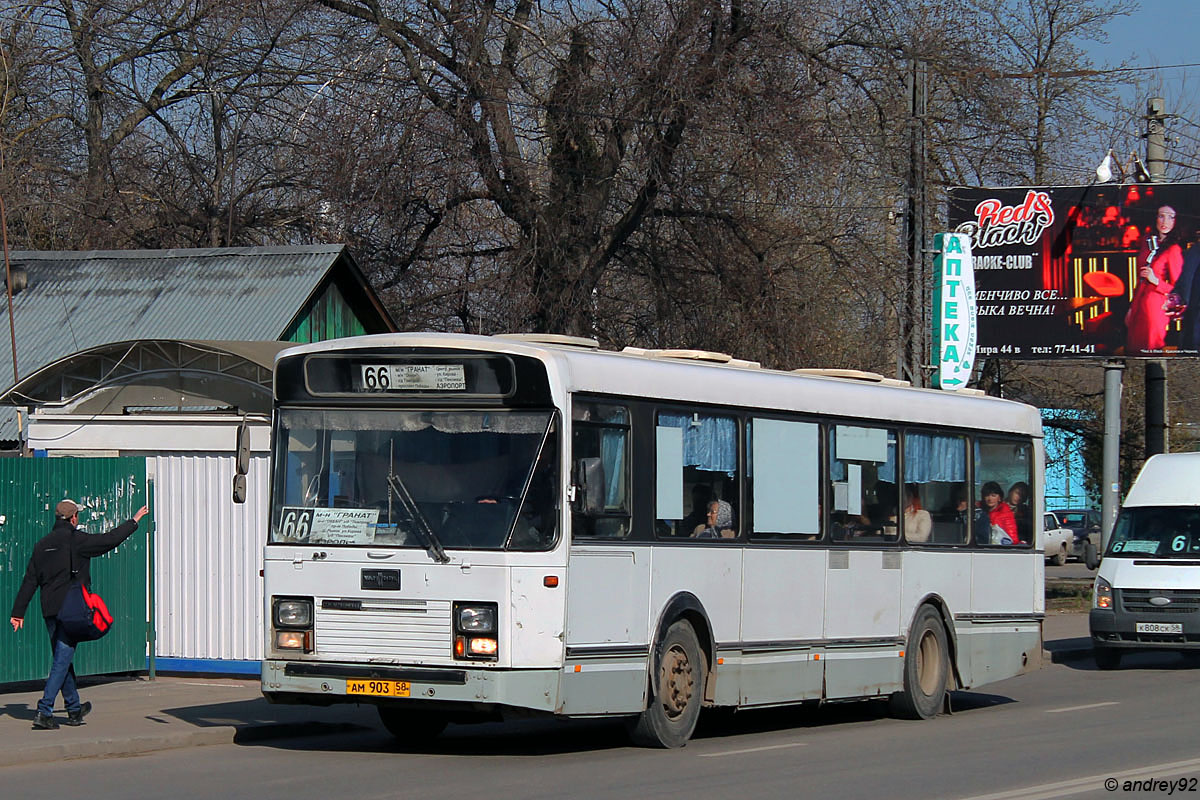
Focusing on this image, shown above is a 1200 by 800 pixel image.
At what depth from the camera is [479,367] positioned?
36.2ft

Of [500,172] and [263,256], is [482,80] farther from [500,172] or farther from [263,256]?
[263,256]

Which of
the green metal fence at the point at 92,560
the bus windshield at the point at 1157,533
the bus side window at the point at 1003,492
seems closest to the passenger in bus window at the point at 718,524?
the bus side window at the point at 1003,492

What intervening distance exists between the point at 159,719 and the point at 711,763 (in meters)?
4.64

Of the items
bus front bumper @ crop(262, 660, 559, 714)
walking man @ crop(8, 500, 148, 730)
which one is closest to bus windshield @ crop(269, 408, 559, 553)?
bus front bumper @ crop(262, 660, 559, 714)

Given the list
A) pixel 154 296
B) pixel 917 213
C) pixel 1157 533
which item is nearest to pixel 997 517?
pixel 1157 533

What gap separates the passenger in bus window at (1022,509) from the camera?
53.2 feet

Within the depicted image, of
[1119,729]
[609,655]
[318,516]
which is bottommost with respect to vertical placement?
[1119,729]

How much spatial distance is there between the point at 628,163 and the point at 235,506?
34.0 ft

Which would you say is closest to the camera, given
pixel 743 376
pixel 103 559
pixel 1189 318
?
pixel 743 376

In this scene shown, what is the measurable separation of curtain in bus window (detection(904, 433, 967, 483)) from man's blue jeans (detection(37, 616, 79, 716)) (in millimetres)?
7449

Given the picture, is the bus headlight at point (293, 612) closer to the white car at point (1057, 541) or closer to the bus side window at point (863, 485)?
the bus side window at point (863, 485)

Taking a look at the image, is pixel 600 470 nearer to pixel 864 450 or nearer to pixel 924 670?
pixel 864 450

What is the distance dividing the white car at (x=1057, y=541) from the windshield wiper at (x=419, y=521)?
39.2m

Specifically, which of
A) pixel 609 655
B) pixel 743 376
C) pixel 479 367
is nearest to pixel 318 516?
pixel 479 367
